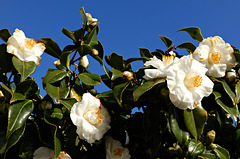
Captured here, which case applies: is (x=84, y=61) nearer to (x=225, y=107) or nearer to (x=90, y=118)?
(x=90, y=118)

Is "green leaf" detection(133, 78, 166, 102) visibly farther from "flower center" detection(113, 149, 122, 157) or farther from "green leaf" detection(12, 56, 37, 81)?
"green leaf" detection(12, 56, 37, 81)

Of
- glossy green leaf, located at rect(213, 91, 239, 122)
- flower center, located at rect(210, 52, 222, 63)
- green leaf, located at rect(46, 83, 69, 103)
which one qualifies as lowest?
glossy green leaf, located at rect(213, 91, 239, 122)

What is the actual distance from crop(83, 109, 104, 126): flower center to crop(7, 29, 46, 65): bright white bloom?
360 mm

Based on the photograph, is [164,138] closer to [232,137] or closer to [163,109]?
[163,109]

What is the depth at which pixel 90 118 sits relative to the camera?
117 cm

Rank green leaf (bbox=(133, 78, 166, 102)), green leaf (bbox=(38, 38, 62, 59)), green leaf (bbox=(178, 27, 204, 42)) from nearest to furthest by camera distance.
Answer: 1. green leaf (bbox=(133, 78, 166, 102))
2. green leaf (bbox=(38, 38, 62, 59))
3. green leaf (bbox=(178, 27, 204, 42))

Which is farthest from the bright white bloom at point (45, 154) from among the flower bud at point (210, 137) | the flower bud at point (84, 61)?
the flower bud at point (210, 137)

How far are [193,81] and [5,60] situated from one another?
2.70 feet

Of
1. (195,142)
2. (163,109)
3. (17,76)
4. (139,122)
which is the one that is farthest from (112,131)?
(17,76)

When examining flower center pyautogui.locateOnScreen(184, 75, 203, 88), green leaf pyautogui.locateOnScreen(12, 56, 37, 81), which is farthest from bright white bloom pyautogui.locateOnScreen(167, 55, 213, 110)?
green leaf pyautogui.locateOnScreen(12, 56, 37, 81)

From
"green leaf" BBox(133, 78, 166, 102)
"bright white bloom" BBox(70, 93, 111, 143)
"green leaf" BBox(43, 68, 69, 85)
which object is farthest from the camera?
"green leaf" BBox(43, 68, 69, 85)

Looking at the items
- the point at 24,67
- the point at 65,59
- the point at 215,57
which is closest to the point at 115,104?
the point at 65,59

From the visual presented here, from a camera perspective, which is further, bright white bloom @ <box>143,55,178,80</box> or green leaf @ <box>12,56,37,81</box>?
green leaf @ <box>12,56,37,81</box>

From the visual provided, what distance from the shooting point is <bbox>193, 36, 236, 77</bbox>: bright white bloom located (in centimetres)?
132
